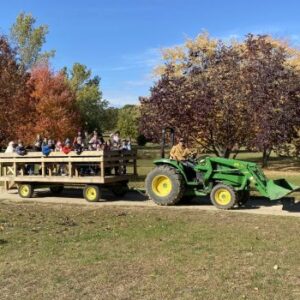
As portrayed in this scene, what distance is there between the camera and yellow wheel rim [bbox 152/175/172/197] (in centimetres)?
1445

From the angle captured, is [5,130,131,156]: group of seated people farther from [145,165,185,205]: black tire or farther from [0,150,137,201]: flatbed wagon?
[145,165,185,205]: black tire

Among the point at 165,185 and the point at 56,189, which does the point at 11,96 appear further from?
the point at 165,185

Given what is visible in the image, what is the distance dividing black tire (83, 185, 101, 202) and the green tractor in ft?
5.26

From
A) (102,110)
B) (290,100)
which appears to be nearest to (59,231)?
(290,100)

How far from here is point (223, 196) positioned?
535 inches

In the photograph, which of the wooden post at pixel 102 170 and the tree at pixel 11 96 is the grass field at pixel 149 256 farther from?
the tree at pixel 11 96

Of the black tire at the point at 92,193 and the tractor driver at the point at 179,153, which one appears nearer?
the tractor driver at the point at 179,153

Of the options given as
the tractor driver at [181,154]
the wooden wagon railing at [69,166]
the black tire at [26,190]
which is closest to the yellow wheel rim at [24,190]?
the black tire at [26,190]

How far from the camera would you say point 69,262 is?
25.7ft

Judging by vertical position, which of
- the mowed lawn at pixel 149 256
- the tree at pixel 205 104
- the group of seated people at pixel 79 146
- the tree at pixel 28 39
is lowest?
the mowed lawn at pixel 149 256

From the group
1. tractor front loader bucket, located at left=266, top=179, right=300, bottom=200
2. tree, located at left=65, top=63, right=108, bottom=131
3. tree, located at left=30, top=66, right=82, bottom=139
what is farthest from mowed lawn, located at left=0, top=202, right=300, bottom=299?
tree, located at left=65, top=63, right=108, bottom=131

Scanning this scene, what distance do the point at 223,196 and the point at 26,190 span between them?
254 inches

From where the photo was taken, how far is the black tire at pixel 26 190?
1667cm

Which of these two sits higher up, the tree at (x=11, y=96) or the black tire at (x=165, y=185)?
the tree at (x=11, y=96)
